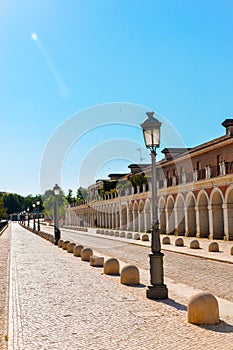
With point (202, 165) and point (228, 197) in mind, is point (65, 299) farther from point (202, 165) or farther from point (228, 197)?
point (202, 165)

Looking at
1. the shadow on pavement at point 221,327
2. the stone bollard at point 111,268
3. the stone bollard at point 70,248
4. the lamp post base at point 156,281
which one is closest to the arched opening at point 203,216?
the stone bollard at point 70,248

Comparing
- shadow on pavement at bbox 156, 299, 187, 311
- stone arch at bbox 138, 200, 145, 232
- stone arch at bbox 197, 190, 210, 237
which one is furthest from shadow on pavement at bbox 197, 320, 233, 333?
stone arch at bbox 138, 200, 145, 232

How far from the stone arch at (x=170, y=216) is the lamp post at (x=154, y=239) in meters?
32.3

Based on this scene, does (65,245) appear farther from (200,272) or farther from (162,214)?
(162,214)

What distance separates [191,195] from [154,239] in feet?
91.9

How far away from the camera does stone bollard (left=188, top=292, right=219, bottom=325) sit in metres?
7.64

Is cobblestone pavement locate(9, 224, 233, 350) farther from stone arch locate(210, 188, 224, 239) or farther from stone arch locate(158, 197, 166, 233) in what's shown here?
stone arch locate(158, 197, 166, 233)

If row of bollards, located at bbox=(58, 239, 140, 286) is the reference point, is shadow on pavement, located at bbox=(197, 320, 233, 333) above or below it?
below

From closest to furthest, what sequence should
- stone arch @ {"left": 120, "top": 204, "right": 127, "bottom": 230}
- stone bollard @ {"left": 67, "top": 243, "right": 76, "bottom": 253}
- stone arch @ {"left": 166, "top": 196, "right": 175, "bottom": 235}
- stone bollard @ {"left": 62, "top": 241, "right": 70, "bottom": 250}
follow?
1. stone bollard @ {"left": 67, "top": 243, "right": 76, "bottom": 253}
2. stone bollard @ {"left": 62, "top": 241, "right": 70, "bottom": 250}
3. stone arch @ {"left": 166, "top": 196, "right": 175, "bottom": 235}
4. stone arch @ {"left": 120, "top": 204, "right": 127, "bottom": 230}

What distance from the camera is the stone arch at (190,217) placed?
38.9 metres

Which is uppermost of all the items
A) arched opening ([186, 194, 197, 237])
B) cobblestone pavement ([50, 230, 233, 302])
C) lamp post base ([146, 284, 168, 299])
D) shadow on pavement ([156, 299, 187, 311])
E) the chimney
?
the chimney

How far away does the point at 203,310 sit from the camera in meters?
7.64

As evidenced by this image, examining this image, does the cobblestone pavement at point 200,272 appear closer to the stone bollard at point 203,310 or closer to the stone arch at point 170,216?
the stone bollard at point 203,310

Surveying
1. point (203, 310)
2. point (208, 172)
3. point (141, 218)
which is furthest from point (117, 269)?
point (141, 218)
